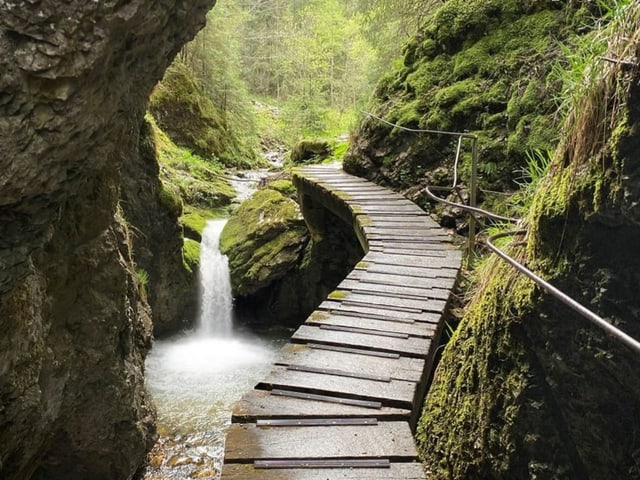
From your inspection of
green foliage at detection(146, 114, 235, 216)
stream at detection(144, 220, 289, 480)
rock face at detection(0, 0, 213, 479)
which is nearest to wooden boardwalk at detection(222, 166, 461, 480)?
rock face at detection(0, 0, 213, 479)

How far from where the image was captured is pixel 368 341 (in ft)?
11.9

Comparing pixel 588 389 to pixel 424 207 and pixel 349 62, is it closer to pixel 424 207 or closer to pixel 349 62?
pixel 424 207

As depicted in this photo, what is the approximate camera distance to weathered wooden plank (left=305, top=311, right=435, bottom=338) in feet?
12.3

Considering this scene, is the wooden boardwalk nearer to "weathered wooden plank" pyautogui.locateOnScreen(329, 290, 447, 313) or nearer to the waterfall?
"weathered wooden plank" pyautogui.locateOnScreen(329, 290, 447, 313)

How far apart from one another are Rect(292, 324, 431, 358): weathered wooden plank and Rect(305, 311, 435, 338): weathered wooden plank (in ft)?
0.33

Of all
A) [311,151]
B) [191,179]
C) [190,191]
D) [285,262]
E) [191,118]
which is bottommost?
[285,262]

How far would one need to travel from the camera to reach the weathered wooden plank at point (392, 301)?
4.17 meters

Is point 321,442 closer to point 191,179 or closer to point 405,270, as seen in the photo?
point 405,270

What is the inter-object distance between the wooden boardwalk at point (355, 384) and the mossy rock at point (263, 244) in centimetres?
521

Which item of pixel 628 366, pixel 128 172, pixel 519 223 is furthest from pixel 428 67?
pixel 628 366

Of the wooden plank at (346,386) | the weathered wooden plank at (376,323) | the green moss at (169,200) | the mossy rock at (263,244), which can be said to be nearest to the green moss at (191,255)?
the mossy rock at (263,244)

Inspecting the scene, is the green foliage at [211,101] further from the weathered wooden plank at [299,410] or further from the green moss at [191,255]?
the weathered wooden plank at [299,410]

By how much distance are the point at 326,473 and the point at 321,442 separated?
0.23 metres

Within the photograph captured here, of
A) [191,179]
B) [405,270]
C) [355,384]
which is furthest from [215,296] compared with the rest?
[355,384]
